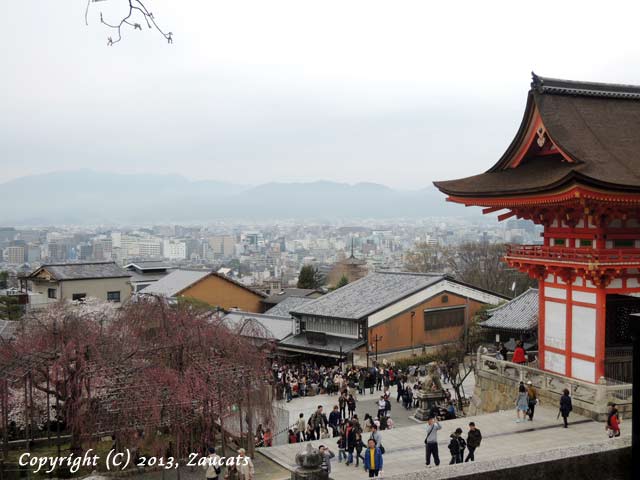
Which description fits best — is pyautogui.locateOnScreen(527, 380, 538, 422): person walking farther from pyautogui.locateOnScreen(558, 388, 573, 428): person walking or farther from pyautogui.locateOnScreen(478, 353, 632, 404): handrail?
pyautogui.locateOnScreen(558, 388, 573, 428): person walking

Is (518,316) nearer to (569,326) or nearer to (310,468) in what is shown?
(569,326)

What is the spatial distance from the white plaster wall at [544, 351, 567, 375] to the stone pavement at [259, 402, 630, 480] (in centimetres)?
168

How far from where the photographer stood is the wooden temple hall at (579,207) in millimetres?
20344

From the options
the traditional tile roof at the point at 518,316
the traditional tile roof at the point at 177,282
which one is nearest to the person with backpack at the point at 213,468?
the traditional tile roof at the point at 518,316

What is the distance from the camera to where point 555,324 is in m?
23.1

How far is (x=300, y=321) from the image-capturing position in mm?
42281

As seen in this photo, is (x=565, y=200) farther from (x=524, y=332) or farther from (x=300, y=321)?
(x=300, y=321)

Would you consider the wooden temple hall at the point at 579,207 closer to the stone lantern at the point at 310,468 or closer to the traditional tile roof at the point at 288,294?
the stone lantern at the point at 310,468

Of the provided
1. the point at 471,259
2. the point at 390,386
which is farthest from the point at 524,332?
the point at 471,259

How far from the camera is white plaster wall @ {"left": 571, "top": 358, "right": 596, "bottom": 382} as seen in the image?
2123cm

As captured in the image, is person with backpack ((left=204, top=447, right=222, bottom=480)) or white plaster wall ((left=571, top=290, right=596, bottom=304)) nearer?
person with backpack ((left=204, top=447, right=222, bottom=480))

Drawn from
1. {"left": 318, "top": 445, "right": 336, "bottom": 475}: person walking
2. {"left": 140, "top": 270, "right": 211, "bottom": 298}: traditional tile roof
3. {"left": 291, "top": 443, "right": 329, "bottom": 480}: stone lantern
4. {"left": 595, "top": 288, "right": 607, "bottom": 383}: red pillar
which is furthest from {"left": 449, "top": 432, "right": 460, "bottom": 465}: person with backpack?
{"left": 140, "top": 270, "right": 211, "bottom": 298}: traditional tile roof

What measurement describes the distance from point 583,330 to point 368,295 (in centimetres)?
2142

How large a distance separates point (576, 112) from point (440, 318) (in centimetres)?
2171
